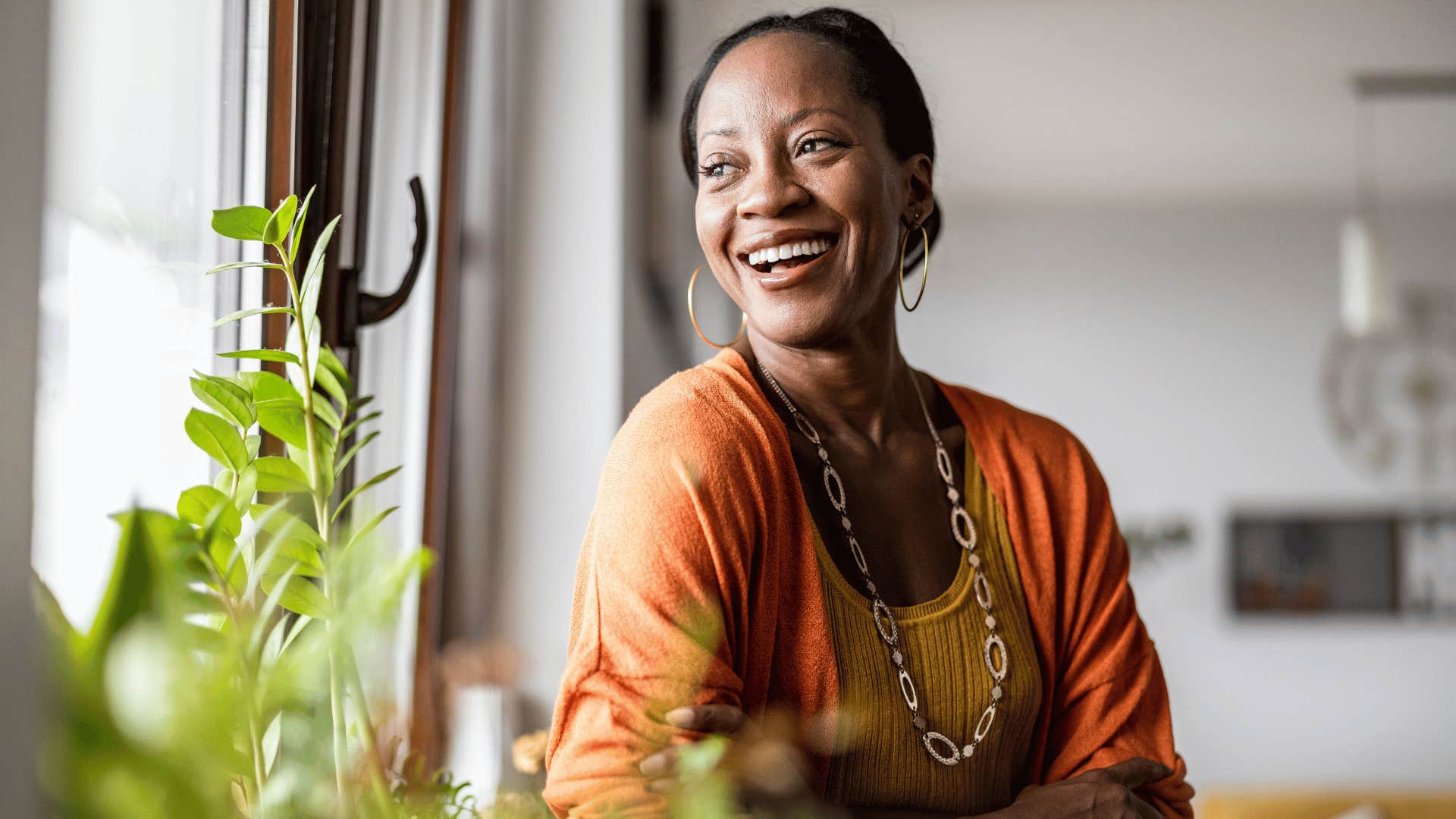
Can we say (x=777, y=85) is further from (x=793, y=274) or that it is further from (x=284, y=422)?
(x=284, y=422)

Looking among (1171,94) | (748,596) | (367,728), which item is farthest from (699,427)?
(1171,94)

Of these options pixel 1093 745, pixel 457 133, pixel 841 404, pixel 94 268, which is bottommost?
pixel 1093 745

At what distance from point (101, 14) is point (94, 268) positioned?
8.9 inches

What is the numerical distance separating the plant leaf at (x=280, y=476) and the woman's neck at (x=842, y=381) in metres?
0.53

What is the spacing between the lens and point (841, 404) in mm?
1146

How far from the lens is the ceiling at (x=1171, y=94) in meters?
3.88

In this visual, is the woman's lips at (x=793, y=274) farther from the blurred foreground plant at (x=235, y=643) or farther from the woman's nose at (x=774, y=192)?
the blurred foreground plant at (x=235, y=643)

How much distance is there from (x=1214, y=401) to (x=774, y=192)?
16.9ft

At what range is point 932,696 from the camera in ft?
3.34

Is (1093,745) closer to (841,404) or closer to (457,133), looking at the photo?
(841,404)

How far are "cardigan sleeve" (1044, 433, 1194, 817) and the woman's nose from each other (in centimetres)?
41

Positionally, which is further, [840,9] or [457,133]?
[457,133]

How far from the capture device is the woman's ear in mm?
1162

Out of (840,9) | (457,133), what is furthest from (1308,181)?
(840,9)
